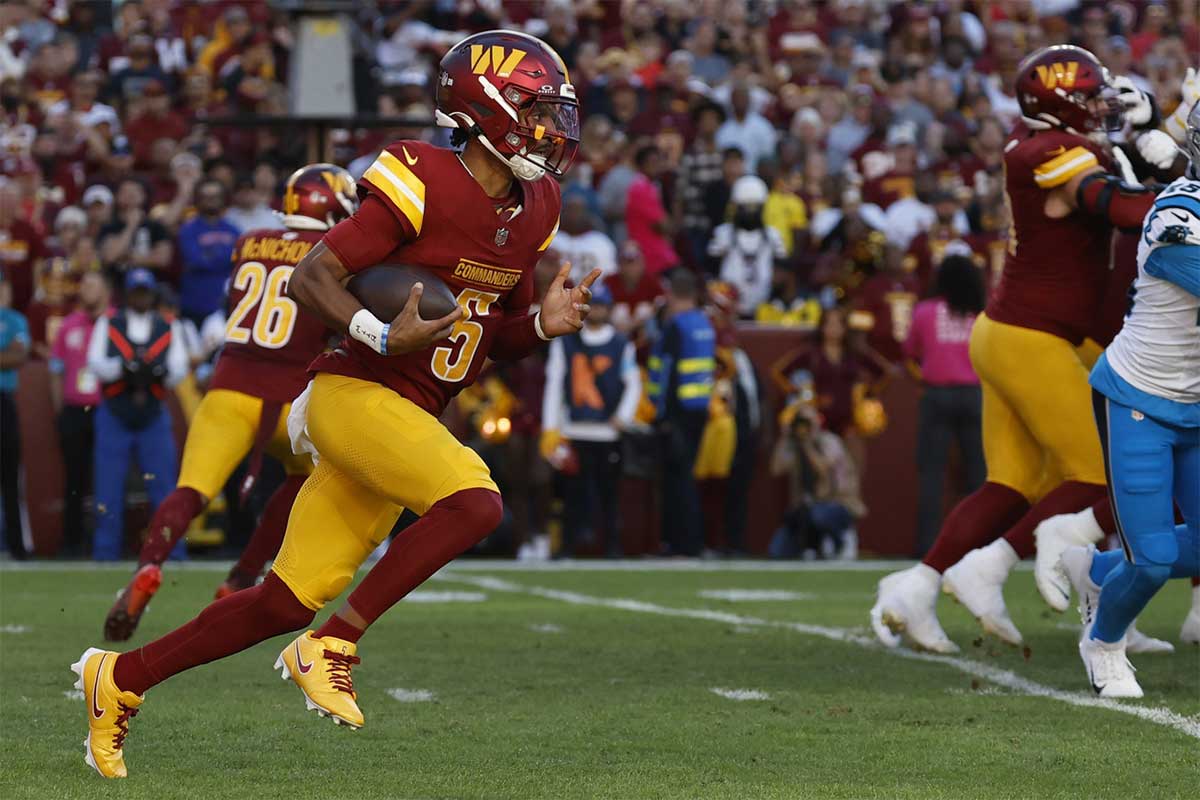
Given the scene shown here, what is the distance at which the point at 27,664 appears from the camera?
22.9 ft

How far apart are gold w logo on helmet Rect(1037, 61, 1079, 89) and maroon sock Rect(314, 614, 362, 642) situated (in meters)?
3.43

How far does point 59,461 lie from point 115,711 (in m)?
8.79

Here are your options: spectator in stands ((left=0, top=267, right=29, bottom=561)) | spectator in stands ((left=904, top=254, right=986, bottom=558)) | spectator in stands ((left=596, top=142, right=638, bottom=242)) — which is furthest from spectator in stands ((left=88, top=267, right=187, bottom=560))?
spectator in stands ((left=904, top=254, right=986, bottom=558))

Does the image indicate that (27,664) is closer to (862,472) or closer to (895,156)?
(862,472)

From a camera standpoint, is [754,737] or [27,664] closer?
[754,737]

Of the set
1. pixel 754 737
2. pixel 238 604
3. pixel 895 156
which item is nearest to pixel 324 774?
pixel 238 604

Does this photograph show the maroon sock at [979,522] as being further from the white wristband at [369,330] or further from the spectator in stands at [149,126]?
the spectator in stands at [149,126]

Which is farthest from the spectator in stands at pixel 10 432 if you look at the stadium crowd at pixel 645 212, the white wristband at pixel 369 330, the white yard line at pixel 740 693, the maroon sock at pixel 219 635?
the white wristband at pixel 369 330

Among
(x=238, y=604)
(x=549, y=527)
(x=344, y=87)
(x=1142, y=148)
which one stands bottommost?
(x=549, y=527)

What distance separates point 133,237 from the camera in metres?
13.6

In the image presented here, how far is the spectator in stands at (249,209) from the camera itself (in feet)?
44.5

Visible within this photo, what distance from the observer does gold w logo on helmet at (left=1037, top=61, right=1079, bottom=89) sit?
6758 millimetres

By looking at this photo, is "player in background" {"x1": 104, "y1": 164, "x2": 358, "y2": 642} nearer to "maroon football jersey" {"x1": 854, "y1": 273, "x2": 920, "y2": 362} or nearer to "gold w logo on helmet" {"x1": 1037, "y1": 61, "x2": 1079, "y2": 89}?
"gold w logo on helmet" {"x1": 1037, "y1": 61, "x2": 1079, "y2": 89}

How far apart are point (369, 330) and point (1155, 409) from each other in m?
2.51
